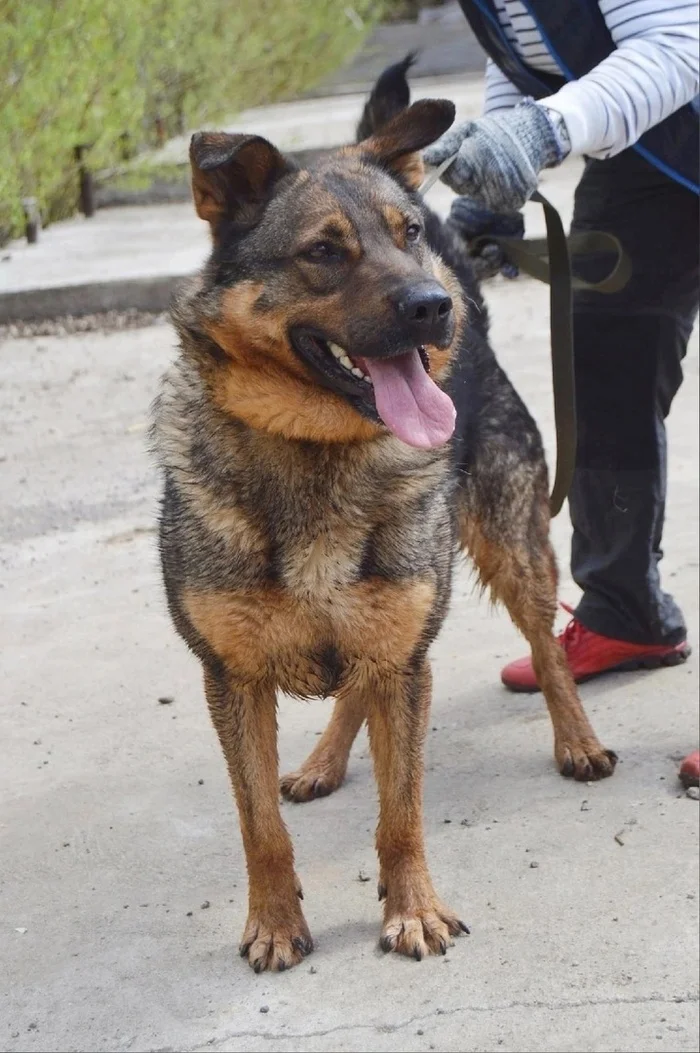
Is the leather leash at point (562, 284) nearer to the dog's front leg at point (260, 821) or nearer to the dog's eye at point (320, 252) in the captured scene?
the dog's eye at point (320, 252)

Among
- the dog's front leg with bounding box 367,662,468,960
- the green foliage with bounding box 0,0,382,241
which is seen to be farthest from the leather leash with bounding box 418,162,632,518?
the green foliage with bounding box 0,0,382,241

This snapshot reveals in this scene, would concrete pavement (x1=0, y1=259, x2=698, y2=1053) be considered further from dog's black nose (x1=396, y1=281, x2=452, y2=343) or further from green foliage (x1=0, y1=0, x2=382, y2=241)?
green foliage (x1=0, y1=0, x2=382, y2=241)

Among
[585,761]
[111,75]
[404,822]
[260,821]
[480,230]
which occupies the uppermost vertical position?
[480,230]

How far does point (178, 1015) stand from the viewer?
9.58ft

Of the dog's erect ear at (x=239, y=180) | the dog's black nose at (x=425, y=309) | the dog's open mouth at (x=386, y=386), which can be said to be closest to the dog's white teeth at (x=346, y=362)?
the dog's open mouth at (x=386, y=386)

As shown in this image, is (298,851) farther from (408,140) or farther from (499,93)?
(499,93)

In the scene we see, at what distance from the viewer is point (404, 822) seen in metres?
3.22

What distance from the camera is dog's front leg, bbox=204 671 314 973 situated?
3.08 metres

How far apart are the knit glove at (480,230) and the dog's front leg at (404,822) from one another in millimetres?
1409

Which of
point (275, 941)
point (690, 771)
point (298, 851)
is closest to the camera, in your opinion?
point (275, 941)

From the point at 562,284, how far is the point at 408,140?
0.75m

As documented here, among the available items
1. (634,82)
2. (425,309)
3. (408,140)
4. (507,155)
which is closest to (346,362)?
(425,309)

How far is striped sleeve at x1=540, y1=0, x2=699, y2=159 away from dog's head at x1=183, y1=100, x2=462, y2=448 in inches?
17.9

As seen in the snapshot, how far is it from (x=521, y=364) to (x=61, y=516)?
3240 mm
